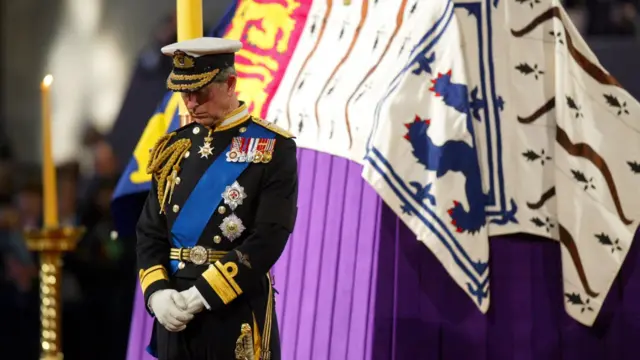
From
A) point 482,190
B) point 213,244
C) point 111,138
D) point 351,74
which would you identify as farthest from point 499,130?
point 111,138

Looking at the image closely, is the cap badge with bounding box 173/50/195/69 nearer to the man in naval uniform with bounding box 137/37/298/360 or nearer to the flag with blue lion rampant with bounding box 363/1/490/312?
the man in naval uniform with bounding box 137/37/298/360

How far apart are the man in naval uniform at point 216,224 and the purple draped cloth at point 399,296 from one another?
55 centimetres

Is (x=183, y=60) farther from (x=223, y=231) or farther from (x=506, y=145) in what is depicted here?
(x=506, y=145)

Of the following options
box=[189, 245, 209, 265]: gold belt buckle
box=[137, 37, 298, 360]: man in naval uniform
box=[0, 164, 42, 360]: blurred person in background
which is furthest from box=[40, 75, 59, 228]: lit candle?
box=[0, 164, 42, 360]: blurred person in background

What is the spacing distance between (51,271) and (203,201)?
93 centimetres

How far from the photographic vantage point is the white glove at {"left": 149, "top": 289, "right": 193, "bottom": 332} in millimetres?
3244

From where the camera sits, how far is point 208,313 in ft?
10.8

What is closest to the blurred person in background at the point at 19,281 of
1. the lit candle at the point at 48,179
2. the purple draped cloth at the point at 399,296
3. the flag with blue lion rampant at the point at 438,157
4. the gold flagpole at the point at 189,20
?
the lit candle at the point at 48,179

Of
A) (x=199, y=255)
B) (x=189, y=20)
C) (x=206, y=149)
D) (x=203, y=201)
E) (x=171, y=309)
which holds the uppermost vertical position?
(x=189, y=20)

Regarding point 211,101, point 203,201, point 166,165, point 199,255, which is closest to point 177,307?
point 199,255

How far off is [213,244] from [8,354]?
3151mm

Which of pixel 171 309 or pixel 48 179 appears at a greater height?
pixel 48 179

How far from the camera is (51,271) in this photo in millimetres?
4129

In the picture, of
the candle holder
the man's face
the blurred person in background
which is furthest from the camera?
the blurred person in background
